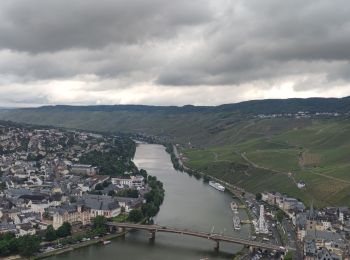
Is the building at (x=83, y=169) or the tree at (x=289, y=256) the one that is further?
the building at (x=83, y=169)

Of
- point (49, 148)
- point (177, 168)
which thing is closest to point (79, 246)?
point (177, 168)

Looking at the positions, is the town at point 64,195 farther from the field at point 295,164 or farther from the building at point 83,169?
the field at point 295,164

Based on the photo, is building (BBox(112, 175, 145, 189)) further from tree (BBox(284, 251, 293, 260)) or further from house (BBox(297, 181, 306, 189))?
tree (BBox(284, 251, 293, 260))

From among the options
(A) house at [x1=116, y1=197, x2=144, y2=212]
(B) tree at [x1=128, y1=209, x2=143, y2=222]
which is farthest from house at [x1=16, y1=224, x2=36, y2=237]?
(A) house at [x1=116, y1=197, x2=144, y2=212]

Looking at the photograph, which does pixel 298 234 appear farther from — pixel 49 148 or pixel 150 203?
pixel 49 148

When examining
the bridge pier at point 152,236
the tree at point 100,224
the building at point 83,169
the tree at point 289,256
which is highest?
the building at point 83,169

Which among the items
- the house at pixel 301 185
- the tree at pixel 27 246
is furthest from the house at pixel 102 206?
the house at pixel 301 185

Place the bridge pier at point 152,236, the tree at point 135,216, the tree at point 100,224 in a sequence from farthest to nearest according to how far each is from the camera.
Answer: the tree at point 135,216
the tree at point 100,224
the bridge pier at point 152,236
